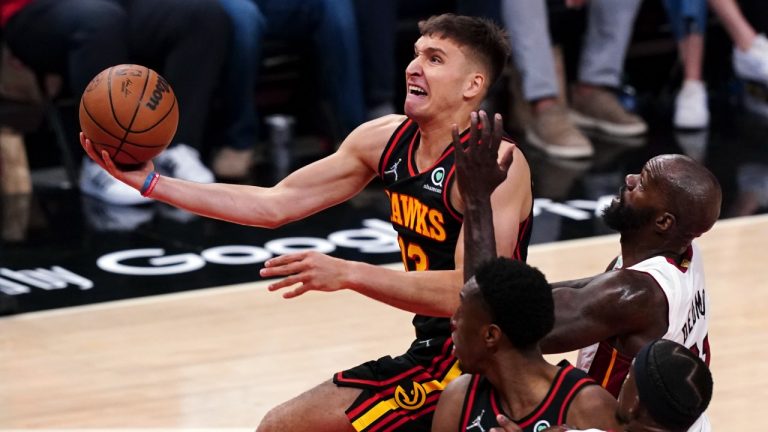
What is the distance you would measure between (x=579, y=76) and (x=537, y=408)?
6828 millimetres

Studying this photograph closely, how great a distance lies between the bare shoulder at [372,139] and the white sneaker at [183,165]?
11.8 ft

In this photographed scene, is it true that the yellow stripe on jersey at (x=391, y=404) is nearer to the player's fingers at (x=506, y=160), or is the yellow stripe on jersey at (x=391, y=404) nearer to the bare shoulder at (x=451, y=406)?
the bare shoulder at (x=451, y=406)

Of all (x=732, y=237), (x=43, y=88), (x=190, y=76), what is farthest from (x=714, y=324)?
(x=43, y=88)

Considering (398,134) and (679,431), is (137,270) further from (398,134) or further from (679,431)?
(679,431)

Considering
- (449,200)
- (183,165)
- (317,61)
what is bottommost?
(183,165)

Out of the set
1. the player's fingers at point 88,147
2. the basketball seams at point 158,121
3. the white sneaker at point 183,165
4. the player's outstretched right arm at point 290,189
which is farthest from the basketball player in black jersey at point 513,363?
the white sneaker at point 183,165

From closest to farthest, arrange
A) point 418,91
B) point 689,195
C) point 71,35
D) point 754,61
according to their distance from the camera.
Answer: point 689,195, point 418,91, point 71,35, point 754,61

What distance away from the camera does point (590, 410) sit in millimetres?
3648

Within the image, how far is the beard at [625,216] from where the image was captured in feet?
13.9

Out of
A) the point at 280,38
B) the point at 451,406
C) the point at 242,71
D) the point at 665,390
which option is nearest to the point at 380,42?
the point at 280,38

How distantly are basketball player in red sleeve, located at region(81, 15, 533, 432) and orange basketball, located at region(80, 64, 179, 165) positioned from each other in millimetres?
55

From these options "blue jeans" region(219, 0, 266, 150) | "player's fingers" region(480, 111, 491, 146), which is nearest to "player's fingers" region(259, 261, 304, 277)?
"player's fingers" region(480, 111, 491, 146)

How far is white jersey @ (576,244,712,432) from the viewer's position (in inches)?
161

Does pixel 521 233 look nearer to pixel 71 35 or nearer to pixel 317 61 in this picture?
pixel 71 35
